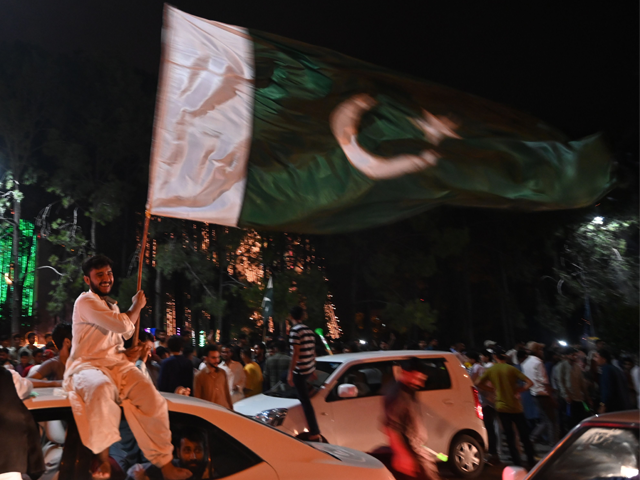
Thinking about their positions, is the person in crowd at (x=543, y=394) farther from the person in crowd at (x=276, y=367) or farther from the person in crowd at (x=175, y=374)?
the person in crowd at (x=175, y=374)

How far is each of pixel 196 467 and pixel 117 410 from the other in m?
0.60

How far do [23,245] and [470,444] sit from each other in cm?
2797

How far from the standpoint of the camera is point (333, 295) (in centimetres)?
3225

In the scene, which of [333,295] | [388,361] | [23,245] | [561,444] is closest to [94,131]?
[23,245]

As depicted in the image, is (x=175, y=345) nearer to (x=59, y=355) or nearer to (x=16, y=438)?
(x=59, y=355)

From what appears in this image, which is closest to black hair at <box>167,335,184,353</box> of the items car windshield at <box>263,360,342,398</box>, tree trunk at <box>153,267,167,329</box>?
car windshield at <box>263,360,342,398</box>

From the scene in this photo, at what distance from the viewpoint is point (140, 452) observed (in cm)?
362

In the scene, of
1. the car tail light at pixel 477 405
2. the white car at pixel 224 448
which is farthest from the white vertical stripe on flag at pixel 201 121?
the car tail light at pixel 477 405

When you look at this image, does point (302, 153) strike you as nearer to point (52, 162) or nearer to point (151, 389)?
point (151, 389)

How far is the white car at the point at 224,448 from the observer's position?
351 cm

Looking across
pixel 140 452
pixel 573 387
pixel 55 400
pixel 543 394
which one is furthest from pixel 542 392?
pixel 55 400

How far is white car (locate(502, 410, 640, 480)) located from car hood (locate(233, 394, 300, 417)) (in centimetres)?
481

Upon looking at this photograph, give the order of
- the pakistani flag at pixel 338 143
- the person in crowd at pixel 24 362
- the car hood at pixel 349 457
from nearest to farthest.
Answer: the car hood at pixel 349 457
the pakistani flag at pixel 338 143
the person in crowd at pixel 24 362

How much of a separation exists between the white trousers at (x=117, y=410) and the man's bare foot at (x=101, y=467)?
8cm
